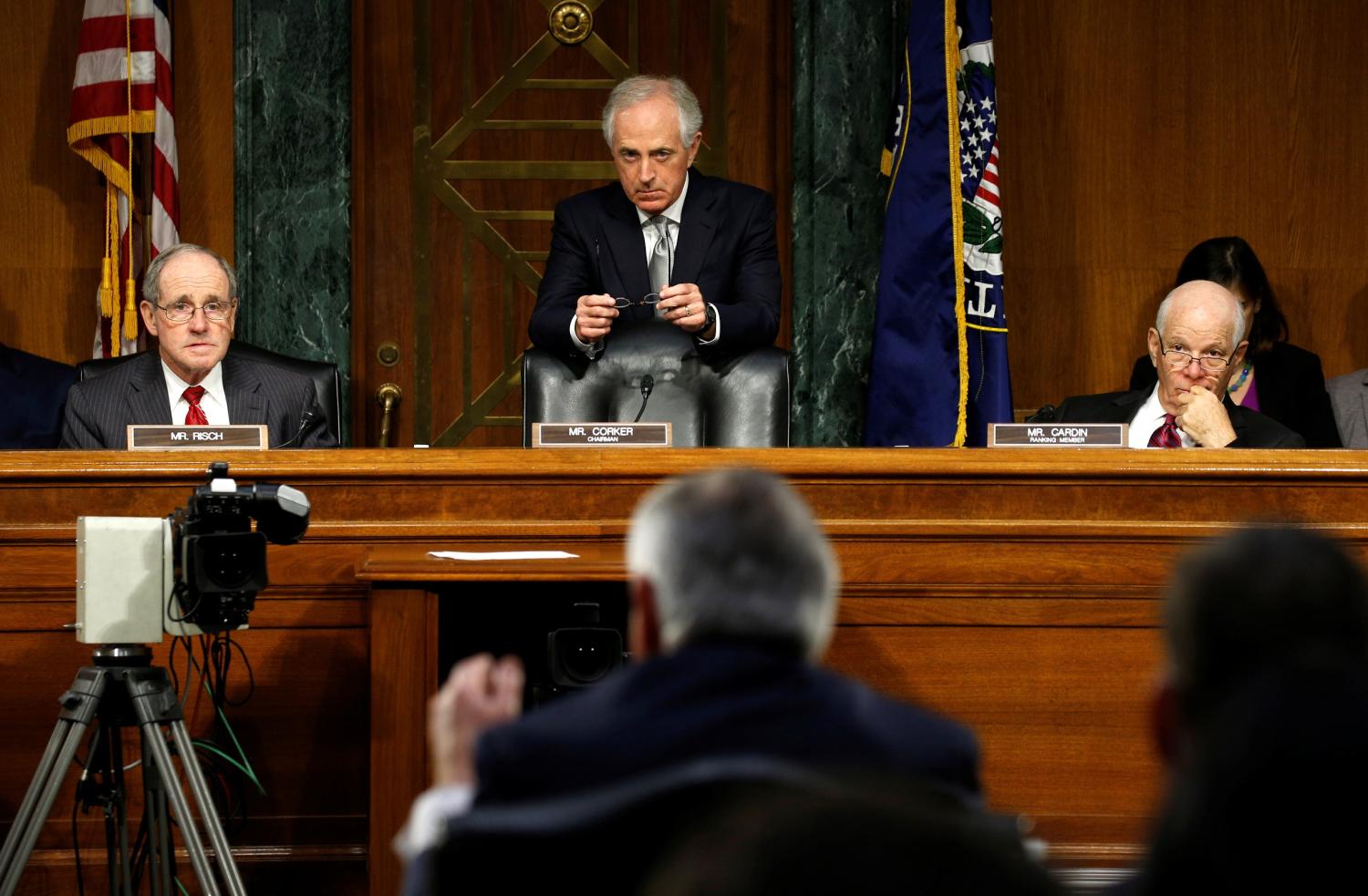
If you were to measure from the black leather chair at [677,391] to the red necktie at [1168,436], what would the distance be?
0.87 metres

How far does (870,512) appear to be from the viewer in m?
3.05

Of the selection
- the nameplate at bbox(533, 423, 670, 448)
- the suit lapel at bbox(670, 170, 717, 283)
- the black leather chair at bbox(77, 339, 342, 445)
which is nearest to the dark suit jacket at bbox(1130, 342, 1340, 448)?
the suit lapel at bbox(670, 170, 717, 283)

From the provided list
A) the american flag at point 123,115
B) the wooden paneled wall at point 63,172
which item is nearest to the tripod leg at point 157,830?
the american flag at point 123,115

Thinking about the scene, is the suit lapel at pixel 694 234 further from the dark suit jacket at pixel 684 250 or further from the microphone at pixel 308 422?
the microphone at pixel 308 422

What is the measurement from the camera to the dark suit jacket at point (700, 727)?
1.13 metres

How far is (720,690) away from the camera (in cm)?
116

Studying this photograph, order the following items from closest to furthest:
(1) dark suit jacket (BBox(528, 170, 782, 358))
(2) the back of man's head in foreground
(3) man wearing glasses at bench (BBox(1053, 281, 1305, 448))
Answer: (2) the back of man's head in foreground, (3) man wearing glasses at bench (BBox(1053, 281, 1305, 448)), (1) dark suit jacket (BBox(528, 170, 782, 358))

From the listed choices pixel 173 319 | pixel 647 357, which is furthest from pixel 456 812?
pixel 173 319

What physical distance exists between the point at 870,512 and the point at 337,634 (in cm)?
100

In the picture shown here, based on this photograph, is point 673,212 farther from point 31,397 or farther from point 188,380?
point 31,397

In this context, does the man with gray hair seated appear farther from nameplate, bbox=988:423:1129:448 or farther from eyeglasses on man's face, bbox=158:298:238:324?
eyeglasses on man's face, bbox=158:298:238:324

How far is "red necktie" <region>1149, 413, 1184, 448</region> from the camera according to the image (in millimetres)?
3770

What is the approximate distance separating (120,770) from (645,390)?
1.56 metres

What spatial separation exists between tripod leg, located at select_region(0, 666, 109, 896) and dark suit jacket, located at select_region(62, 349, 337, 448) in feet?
4.24
